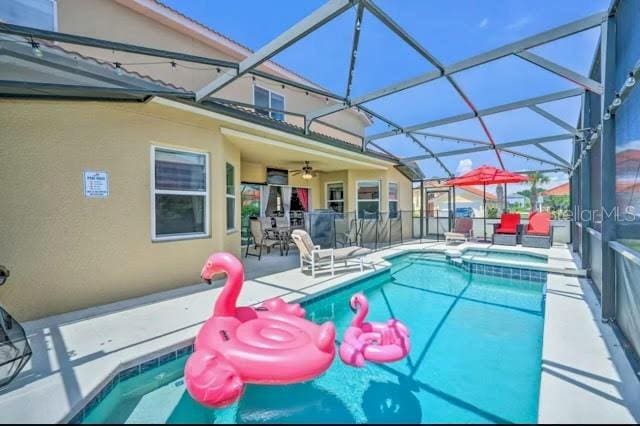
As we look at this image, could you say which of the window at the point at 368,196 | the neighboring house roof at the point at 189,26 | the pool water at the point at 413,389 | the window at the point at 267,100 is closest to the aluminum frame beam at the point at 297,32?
the neighboring house roof at the point at 189,26

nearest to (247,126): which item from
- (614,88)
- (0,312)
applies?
(0,312)

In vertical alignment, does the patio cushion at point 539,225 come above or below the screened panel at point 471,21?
below

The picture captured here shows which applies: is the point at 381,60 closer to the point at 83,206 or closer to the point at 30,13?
the point at 83,206

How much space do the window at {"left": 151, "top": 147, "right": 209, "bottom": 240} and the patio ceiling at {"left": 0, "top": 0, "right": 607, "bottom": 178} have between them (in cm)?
124

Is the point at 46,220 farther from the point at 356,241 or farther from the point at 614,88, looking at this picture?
the point at 356,241

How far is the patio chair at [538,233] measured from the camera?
9.97m

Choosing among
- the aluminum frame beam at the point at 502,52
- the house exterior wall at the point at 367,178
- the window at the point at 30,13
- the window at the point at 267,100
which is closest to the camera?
the aluminum frame beam at the point at 502,52

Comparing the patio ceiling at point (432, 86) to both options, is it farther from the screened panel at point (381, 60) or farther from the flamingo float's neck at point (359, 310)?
the flamingo float's neck at point (359, 310)

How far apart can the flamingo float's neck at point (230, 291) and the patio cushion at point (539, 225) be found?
11319 mm

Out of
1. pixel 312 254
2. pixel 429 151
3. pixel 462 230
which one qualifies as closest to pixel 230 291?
pixel 312 254

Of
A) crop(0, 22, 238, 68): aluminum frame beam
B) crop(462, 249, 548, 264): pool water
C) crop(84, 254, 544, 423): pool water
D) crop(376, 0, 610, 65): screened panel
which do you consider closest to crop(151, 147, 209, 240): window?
crop(0, 22, 238, 68): aluminum frame beam

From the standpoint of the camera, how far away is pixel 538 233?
1042 centimetres

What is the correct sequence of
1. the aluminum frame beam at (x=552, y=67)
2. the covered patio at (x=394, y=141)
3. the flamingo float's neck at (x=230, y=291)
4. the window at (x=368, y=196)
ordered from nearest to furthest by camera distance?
1. the covered patio at (x=394, y=141)
2. the flamingo float's neck at (x=230, y=291)
3. the aluminum frame beam at (x=552, y=67)
4. the window at (x=368, y=196)

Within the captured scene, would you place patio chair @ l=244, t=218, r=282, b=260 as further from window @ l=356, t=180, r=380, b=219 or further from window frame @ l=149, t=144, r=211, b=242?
window @ l=356, t=180, r=380, b=219
